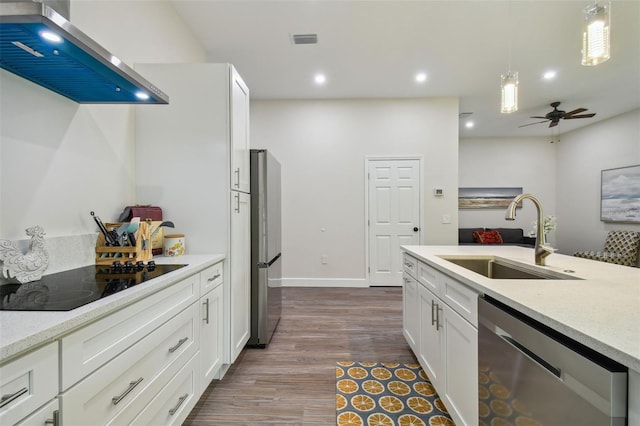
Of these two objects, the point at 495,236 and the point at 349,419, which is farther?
the point at 495,236

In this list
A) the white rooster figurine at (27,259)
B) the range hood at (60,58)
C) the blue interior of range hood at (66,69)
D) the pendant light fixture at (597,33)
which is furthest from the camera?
the pendant light fixture at (597,33)

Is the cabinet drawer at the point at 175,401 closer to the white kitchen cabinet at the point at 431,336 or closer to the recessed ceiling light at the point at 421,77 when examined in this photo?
the white kitchen cabinet at the point at 431,336

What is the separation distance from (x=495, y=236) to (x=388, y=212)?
3.12 metres

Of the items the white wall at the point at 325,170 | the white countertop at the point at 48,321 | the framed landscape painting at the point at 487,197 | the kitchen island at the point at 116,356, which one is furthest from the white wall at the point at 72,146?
the framed landscape painting at the point at 487,197

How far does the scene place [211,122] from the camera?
1.93 meters

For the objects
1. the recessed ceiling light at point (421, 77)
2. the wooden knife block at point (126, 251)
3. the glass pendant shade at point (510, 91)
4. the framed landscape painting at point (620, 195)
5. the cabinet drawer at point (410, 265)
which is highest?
the recessed ceiling light at point (421, 77)

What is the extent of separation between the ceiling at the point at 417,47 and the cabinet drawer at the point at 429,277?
91.7 inches

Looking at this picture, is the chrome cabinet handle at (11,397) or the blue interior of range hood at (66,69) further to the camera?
the blue interior of range hood at (66,69)

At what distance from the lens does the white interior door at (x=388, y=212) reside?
4.48 metres

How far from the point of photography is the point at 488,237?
19.5 feet

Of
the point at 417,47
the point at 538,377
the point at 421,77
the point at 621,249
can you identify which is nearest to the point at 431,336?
the point at 538,377

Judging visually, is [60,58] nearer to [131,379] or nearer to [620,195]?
[131,379]

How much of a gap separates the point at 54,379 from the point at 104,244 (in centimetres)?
105

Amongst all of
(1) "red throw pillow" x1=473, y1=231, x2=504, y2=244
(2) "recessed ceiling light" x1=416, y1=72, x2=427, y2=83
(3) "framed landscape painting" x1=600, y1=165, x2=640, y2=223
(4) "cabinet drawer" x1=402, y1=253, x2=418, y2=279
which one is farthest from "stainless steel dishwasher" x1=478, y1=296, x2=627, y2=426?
(3) "framed landscape painting" x1=600, y1=165, x2=640, y2=223
